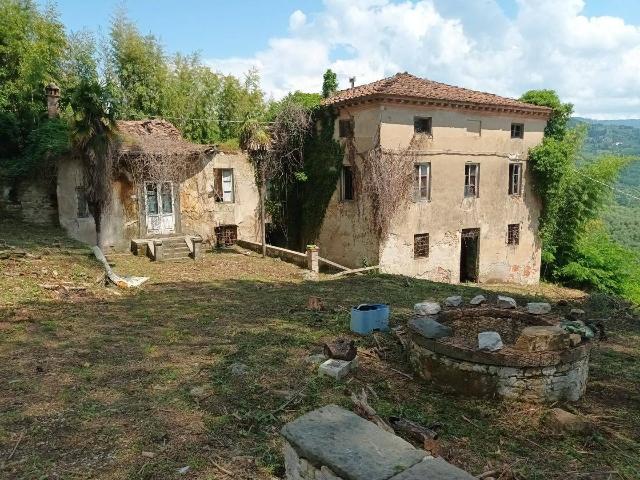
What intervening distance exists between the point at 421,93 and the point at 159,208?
1124cm

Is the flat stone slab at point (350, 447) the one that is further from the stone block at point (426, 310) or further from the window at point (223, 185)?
the window at point (223, 185)

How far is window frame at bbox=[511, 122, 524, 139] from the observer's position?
20172 mm

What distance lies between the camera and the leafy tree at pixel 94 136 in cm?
1428

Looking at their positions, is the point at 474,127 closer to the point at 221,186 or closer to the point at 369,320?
Answer: the point at 221,186

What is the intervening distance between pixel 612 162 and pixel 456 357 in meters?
21.2

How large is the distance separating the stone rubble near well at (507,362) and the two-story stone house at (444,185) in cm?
1147

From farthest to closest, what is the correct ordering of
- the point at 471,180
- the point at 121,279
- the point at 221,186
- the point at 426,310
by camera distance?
the point at 221,186 → the point at 471,180 → the point at 121,279 → the point at 426,310

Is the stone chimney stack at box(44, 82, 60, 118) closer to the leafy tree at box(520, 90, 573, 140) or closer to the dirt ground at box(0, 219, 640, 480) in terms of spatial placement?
the dirt ground at box(0, 219, 640, 480)

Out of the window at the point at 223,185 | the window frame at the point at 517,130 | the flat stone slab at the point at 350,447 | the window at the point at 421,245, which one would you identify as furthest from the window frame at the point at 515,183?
the flat stone slab at the point at 350,447

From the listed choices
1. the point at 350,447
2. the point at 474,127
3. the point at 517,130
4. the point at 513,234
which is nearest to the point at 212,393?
the point at 350,447

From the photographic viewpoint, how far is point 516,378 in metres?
5.68

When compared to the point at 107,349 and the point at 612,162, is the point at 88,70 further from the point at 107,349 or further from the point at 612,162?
the point at 612,162

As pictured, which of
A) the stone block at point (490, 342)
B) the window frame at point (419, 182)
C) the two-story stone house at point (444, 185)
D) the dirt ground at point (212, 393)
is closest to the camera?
the dirt ground at point (212, 393)

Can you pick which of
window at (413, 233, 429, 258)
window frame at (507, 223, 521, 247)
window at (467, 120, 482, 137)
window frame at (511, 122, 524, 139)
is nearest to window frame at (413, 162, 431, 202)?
window at (413, 233, 429, 258)
